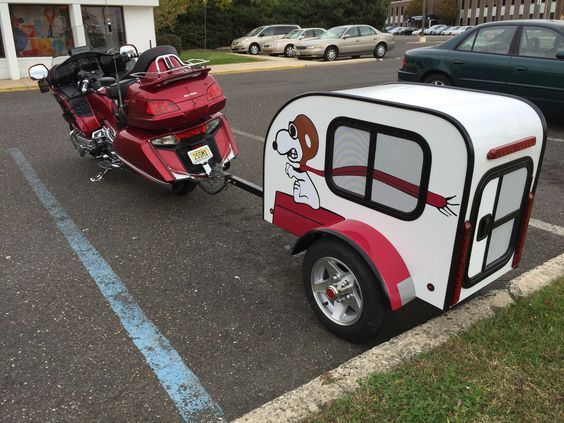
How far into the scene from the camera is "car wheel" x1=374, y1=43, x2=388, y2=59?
2238 cm

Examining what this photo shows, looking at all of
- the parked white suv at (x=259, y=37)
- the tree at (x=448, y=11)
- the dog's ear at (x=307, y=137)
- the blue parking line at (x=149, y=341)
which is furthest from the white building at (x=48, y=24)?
the tree at (x=448, y=11)

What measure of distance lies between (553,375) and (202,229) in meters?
3.06

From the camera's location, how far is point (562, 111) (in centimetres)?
741

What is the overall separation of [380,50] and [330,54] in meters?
2.66

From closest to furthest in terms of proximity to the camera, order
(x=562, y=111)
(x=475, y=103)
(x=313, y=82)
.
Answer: (x=475, y=103), (x=562, y=111), (x=313, y=82)

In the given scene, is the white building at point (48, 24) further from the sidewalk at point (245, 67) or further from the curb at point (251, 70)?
the curb at point (251, 70)

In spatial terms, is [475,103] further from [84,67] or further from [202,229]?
[84,67]

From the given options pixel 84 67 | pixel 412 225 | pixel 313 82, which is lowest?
pixel 313 82

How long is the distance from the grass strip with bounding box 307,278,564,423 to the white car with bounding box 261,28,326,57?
21.5 metres

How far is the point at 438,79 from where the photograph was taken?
28.5 ft

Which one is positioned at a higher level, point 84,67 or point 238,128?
point 84,67

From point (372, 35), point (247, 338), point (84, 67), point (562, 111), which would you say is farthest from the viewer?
point (372, 35)

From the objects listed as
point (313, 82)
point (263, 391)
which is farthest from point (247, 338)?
point (313, 82)

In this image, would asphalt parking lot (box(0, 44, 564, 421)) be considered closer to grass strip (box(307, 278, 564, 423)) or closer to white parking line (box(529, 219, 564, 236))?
white parking line (box(529, 219, 564, 236))
